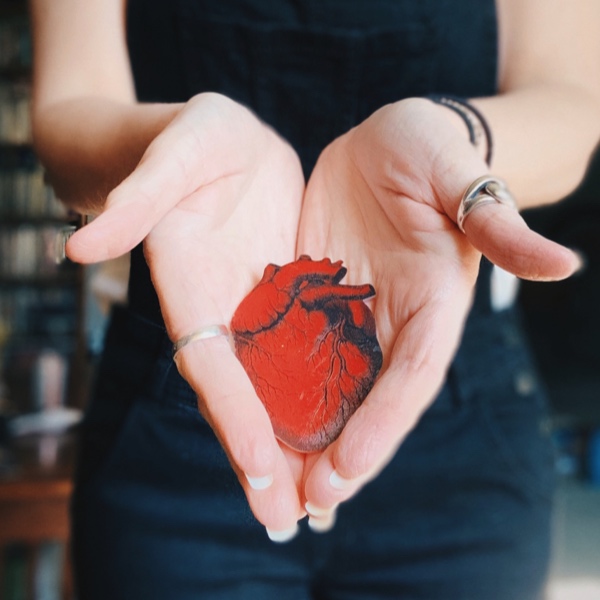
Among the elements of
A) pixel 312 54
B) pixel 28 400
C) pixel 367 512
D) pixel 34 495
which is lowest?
pixel 34 495

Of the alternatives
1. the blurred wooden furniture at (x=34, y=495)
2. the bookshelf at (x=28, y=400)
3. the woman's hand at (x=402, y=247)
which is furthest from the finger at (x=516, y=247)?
the blurred wooden furniture at (x=34, y=495)

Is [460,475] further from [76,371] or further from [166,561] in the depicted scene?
[76,371]

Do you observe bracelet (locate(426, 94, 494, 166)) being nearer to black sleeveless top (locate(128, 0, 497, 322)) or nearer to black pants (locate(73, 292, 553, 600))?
black sleeveless top (locate(128, 0, 497, 322))

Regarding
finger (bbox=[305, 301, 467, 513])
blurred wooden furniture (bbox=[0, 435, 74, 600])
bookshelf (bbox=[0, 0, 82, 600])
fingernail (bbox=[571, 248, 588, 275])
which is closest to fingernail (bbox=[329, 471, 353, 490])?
finger (bbox=[305, 301, 467, 513])

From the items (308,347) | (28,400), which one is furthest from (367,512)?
(28,400)

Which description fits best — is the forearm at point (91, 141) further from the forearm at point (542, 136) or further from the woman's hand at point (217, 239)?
the forearm at point (542, 136)

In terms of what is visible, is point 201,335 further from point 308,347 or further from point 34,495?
point 34,495
